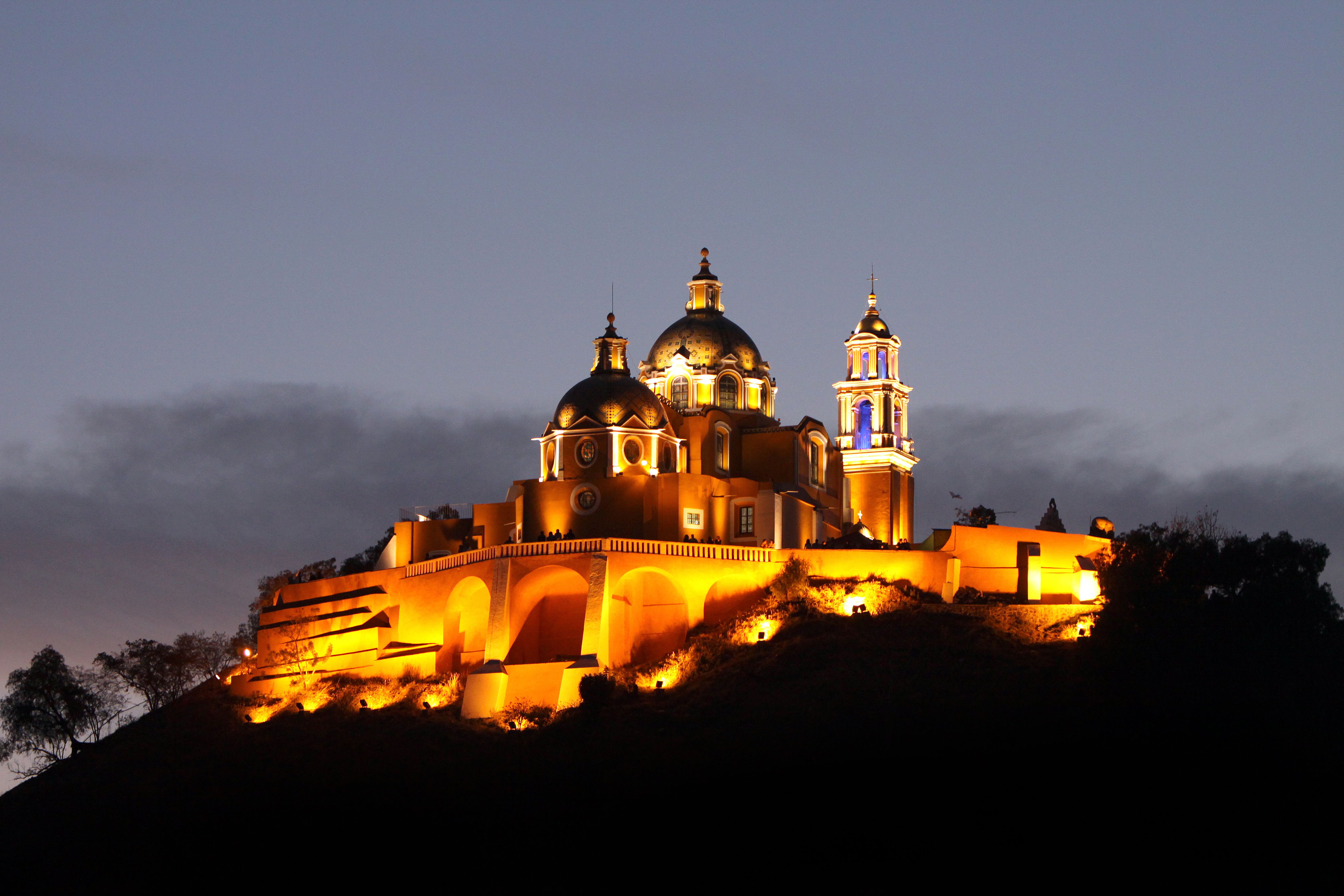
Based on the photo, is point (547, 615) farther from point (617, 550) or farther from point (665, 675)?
point (665, 675)

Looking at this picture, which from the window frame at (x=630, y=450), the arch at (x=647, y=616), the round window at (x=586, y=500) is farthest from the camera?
the window frame at (x=630, y=450)

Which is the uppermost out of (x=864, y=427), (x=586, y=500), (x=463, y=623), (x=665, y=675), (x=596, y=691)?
(x=864, y=427)

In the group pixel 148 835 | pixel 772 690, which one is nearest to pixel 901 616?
pixel 772 690

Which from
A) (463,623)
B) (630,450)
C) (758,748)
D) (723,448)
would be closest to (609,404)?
(630,450)

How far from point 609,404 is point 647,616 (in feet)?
28.8

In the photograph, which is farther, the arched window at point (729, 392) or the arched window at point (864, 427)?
the arched window at point (864, 427)

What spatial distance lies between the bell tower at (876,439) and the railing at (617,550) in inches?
537

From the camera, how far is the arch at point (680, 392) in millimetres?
73875

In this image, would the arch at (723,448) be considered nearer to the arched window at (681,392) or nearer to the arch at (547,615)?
the arched window at (681,392)

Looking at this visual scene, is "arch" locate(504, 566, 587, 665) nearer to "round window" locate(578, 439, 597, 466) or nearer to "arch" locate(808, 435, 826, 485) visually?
"round window" locate(578, 439, 597, 466)

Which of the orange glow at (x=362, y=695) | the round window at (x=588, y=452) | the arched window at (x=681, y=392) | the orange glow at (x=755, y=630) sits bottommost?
the orange glow at (x=362, y=695)

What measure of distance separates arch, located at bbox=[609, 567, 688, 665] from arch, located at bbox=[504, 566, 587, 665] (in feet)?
4.52

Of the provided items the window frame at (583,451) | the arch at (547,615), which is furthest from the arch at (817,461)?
the arch at (547,615)

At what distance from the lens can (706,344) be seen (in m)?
74.8
